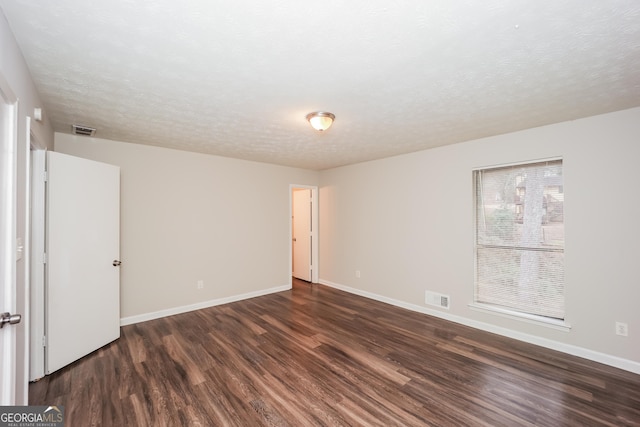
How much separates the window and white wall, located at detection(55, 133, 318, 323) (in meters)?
3.43

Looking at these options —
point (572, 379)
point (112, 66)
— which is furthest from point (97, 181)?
point (572, 379)

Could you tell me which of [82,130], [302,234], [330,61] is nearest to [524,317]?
[330,61]

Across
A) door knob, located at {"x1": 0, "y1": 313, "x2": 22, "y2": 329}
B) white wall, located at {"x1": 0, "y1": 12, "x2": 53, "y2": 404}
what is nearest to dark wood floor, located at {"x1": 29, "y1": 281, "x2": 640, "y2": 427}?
white wall, located at {"x1": 0, "y1": 12, "x2": 53, "y2": 404}

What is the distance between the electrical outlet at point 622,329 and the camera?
2594 mm

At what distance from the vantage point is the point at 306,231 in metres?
6.07

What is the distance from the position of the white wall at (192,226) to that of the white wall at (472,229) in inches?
51.7

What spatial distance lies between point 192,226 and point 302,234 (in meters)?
2.51

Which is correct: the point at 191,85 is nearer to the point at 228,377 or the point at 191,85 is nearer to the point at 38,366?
the point at 228,377

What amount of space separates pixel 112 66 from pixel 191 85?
49 cm

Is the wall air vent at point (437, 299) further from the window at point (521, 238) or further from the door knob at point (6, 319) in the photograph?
the door knob at point (6, 319)

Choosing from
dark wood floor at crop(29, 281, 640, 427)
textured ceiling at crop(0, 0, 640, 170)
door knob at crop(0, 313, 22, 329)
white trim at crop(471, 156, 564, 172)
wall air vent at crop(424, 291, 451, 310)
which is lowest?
dark wood floor at crop(29, 281, 640, 427)

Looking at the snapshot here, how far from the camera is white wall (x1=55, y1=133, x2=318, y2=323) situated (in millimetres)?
3750

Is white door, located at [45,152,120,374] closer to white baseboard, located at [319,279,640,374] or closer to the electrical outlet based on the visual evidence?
white baseboard, located at [319,279,640,374]

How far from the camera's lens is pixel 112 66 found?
72.6 inches
